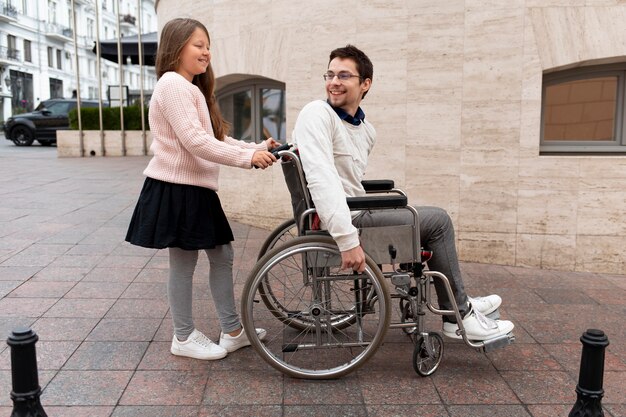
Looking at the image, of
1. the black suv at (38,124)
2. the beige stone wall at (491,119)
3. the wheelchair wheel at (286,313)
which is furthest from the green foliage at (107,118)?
the wheelchair wheel at (286,313)

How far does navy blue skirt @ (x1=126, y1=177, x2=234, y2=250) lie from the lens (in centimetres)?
362

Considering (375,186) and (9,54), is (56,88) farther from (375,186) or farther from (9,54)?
(375,186)

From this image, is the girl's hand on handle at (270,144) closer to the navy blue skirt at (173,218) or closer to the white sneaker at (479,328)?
the navy blue skirt at (173,218)

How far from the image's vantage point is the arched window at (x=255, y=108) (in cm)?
783

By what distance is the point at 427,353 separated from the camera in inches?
140

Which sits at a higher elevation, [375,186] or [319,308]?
[375,186]

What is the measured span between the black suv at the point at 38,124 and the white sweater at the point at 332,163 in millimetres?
21281

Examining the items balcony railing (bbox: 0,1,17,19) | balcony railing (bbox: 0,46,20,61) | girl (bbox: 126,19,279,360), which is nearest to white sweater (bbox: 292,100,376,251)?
girl (bbox: 126,19,279,360)

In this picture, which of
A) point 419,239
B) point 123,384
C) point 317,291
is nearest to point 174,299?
point 123,384

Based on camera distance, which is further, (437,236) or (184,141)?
(437,236)

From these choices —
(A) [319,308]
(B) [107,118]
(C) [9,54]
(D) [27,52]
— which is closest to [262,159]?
(A) [319,308]

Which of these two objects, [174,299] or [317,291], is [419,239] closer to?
[317,291]

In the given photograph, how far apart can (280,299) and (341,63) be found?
58.9 inches

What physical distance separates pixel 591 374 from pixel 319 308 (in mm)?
1413
